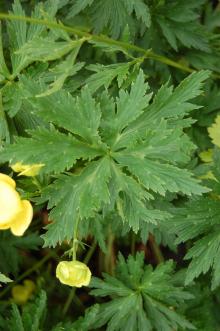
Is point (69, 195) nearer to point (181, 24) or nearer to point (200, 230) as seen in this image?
point (200, 230)

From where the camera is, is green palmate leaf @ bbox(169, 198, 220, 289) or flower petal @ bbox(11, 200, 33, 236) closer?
flower petal @ bbox(11, 200, 33, 236)

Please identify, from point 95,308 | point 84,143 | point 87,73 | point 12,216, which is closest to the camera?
point 12,216

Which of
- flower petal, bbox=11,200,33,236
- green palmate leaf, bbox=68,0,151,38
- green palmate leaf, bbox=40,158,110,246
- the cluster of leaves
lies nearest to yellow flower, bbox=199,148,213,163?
the cluster of leaves

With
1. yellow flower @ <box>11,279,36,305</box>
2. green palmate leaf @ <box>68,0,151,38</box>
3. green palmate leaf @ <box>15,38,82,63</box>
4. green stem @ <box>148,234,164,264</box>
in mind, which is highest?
green palmate leaf @ <box>15,38,82,63</box>

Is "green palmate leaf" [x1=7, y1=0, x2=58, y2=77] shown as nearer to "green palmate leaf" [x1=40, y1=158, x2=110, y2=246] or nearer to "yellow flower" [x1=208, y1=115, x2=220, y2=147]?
"green palmate leaf" [x1=40, y1=158, x2=110, y2=246]

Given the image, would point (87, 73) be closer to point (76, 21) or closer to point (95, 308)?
point (76, 21)

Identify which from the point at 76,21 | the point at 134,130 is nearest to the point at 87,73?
the point at 76,21
